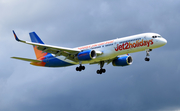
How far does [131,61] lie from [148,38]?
34.2 feet

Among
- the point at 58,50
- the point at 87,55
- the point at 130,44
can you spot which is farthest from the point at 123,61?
the point at 58,50

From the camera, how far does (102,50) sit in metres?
55.4

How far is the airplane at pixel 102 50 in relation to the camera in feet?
171

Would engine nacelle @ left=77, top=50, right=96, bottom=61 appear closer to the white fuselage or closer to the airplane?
the airplane

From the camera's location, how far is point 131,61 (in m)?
61.7

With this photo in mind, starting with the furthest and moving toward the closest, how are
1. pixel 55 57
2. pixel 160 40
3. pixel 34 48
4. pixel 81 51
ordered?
pixel 34 48 → pixel 55 57 → pixel 81 51 → pixel 160 40

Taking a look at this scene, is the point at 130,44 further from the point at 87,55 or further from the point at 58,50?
the point at 58,50

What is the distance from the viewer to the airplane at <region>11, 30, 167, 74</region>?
171ft

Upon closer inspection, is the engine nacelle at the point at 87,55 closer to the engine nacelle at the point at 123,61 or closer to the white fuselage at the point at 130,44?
the white fuselage at the point at 130,44

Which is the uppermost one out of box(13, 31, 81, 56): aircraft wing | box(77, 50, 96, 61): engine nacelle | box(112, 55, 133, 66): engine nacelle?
box(112, 55, 133, 66): engine nacelle

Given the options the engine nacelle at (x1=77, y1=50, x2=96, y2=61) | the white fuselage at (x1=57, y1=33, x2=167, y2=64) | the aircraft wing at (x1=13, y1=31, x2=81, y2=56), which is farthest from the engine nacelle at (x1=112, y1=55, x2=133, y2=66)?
the aircraft wing at (x1=13, y1=31, x2=81, y2=56)

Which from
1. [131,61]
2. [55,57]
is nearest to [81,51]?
[55,57]

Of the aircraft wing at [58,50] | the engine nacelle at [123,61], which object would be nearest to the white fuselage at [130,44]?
the aircraft wing at [58,50]

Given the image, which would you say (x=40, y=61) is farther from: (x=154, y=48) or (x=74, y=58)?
(x=154, y=48)
